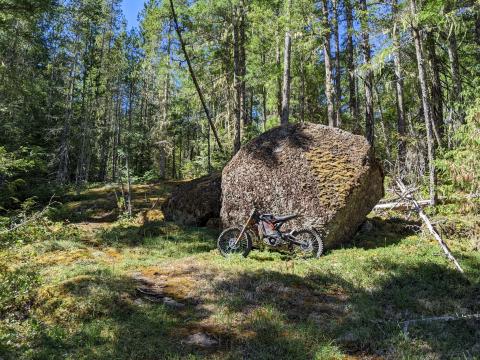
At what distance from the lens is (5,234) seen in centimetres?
534

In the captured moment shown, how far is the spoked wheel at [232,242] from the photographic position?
30.1 ft

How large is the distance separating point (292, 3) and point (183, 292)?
1360 centimetres

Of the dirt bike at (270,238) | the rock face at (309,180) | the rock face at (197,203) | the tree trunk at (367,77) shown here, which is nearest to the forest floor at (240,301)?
the dirt bike at (270,238)

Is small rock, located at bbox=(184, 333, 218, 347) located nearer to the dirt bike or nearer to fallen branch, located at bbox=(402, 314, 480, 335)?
fallen branch, located at bbox=(402, 314, 480, 335)

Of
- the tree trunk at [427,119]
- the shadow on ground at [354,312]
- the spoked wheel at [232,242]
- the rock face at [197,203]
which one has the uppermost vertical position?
the tree trunk at [427,119]

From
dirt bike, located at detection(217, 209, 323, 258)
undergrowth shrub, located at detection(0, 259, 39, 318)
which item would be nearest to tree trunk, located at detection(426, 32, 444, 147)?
dirt bike, located at detection(217, 209, 323, 258)

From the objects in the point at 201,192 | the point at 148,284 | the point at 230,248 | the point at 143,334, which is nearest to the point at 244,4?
the point at 201,192

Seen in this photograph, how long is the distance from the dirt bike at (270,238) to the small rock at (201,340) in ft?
12.6

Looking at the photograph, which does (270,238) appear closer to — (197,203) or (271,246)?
(271,246)

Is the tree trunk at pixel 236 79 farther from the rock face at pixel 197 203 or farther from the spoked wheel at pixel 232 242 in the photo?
the spoked wheel at pixel 232 242

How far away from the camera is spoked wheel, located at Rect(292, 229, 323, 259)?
905cm

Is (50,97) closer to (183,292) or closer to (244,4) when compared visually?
(244,4)

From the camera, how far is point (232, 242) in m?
9.28

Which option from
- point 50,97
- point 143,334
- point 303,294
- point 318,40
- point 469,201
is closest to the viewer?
point 143,334
